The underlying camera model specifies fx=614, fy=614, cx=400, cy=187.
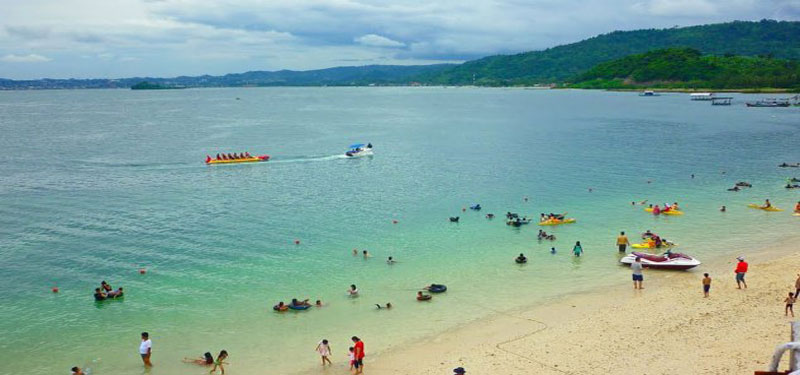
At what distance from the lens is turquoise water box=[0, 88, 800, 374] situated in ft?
92.7

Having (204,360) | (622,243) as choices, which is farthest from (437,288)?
(622,243)

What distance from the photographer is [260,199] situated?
56.9 metres

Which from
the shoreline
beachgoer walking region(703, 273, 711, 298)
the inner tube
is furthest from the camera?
the inner tube

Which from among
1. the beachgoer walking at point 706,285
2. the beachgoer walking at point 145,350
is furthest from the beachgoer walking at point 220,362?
the beachgoer walking at point 706,285

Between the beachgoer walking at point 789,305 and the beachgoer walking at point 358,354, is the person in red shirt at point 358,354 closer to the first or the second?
the beachgoer walking at point 358,354

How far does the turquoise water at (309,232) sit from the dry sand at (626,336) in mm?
1791

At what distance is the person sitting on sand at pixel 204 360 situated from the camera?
24.6 metres

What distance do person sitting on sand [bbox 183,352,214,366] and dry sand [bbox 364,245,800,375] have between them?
628cm

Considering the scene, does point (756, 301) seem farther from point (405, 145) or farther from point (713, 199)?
point (405, 145)

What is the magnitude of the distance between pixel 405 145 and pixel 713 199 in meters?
54.5

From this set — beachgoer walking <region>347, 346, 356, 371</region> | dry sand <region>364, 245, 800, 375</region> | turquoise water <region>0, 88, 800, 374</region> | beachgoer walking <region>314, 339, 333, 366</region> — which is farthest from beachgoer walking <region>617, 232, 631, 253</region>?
beachgoer walking <region>314, 339, 333, 366</region>

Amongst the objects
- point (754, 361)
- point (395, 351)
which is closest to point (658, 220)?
point (754, 361)

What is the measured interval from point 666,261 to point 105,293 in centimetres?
3080

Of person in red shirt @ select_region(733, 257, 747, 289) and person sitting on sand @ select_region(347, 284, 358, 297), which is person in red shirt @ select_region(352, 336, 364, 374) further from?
person in red shirt @ select_region(733, 257, 747, 289)
